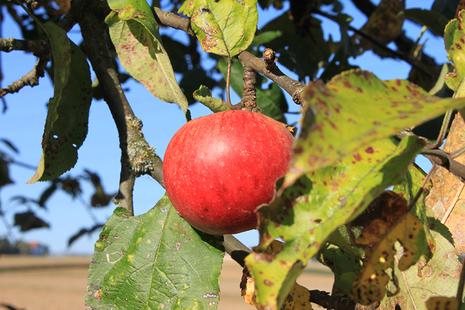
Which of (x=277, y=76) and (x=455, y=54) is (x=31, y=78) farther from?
(x=455, y=54)

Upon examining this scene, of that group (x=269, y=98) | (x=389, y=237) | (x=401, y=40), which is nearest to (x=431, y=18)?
(x=401, y=40)

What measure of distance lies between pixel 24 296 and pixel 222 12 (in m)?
11.2

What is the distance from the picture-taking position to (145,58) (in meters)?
0.91

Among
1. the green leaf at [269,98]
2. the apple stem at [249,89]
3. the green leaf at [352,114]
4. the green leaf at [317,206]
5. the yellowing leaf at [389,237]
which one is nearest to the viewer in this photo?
the green leaf at [352,114]

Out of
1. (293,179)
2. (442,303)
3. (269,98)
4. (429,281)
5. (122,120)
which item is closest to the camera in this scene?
(293,179)

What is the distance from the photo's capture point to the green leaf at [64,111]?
853mm

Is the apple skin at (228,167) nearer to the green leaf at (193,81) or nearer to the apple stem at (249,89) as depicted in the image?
the apple stem at (249,89)

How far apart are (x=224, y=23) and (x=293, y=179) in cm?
60

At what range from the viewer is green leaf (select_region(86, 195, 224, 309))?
71cm

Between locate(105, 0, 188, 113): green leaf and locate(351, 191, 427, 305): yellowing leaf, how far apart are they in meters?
0.48

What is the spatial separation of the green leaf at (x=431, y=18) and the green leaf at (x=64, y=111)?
4.77ft

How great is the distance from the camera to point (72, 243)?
12.5 ft

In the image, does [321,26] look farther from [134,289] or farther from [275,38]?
[134,289]

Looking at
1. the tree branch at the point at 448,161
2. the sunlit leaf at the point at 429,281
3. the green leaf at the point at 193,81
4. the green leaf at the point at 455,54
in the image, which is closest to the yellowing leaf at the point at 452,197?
the sunlit leaf at the point at 429,281
